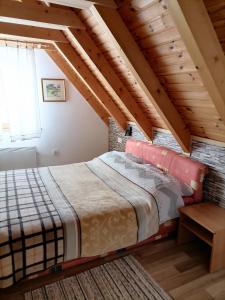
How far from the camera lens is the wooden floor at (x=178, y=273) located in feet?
5.86

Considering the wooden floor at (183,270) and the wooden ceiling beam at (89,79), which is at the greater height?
the wooden ceiling beam at (89,79)

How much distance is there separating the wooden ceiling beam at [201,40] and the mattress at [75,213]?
1171 mm

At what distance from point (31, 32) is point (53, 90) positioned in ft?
4.01

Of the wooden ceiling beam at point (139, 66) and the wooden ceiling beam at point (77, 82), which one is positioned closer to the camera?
the wooden ceiling beam at point (139, 66)

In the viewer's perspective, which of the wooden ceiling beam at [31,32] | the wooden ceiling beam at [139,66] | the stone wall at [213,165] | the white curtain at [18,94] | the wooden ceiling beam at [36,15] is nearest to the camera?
the wooden ceiling beam at [139,66]

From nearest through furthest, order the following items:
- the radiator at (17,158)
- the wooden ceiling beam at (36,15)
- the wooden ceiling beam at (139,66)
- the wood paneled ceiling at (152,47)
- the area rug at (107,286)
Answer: the wood paneled ceiling at (152,47), the area rug at (107,286), the wooden ceiling beam at (139,66), the wooden ceiling beam at (36,15), the radiator at (17,158)

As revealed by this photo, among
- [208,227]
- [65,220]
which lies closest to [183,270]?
[208,227]

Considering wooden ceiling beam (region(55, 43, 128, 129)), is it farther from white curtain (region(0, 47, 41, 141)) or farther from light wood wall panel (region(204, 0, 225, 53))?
light wood wall panel (region(204, 0, 225, 53))

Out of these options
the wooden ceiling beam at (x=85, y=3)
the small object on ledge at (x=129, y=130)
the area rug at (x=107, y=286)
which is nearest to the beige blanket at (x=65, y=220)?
the area rug at (x=107, y=286)

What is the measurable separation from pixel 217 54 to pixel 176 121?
111cm

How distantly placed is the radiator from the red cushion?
67.8 inches

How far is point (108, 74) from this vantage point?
2809 mm

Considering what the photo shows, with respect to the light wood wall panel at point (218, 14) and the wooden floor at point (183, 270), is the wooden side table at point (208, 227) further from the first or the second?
the light wood wall panel at point (218, 14)

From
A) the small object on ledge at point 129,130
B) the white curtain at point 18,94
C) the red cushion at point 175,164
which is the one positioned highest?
the white curtain at point 18,94
